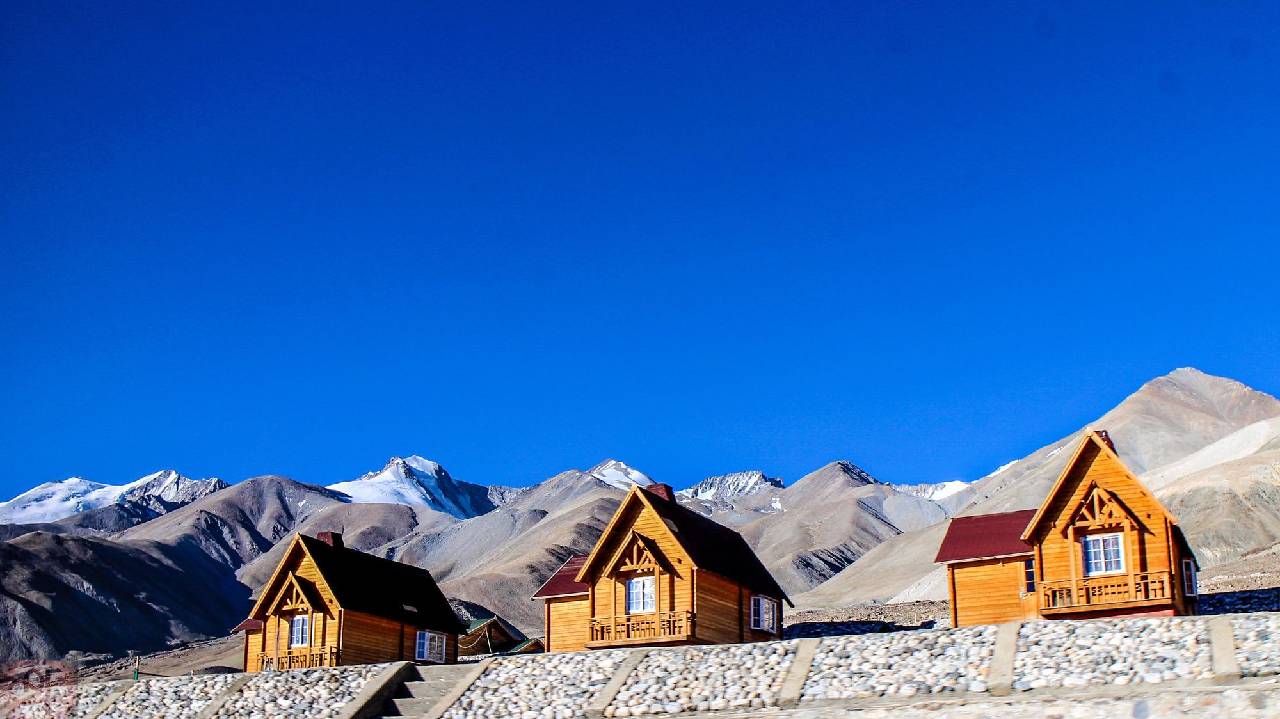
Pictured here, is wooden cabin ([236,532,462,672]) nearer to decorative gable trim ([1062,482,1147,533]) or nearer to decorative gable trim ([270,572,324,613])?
decorative gable trim ([270,572,324,613])

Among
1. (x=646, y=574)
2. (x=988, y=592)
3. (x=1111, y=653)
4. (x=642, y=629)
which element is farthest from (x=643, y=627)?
(x=1111, y=653)

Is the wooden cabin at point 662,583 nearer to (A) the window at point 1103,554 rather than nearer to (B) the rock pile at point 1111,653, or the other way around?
(A) the window at point 1103,554

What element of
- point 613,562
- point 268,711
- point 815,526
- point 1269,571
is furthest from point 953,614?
point 815,526

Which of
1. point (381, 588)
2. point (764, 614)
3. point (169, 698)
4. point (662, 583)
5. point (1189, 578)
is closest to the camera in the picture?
point (169, 698)

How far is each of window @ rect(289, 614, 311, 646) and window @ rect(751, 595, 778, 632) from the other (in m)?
15.2

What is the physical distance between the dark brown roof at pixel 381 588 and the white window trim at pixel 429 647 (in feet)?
1.04

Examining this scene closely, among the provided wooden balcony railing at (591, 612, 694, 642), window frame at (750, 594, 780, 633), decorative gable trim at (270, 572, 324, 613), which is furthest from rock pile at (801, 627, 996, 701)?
decorative gable trim at (270, 572, 324, 613)

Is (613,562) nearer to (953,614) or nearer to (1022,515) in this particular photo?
(953,614)

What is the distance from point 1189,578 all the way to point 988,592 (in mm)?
5656

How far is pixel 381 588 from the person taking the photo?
4512 cm

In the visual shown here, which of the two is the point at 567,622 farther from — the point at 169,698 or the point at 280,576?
the point at 169,698

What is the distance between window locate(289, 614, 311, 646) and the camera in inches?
1682

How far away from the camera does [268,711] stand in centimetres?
3120

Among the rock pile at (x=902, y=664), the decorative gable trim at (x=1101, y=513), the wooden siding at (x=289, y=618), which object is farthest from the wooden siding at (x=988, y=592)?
the wooden siding at (x=289, y=618)
